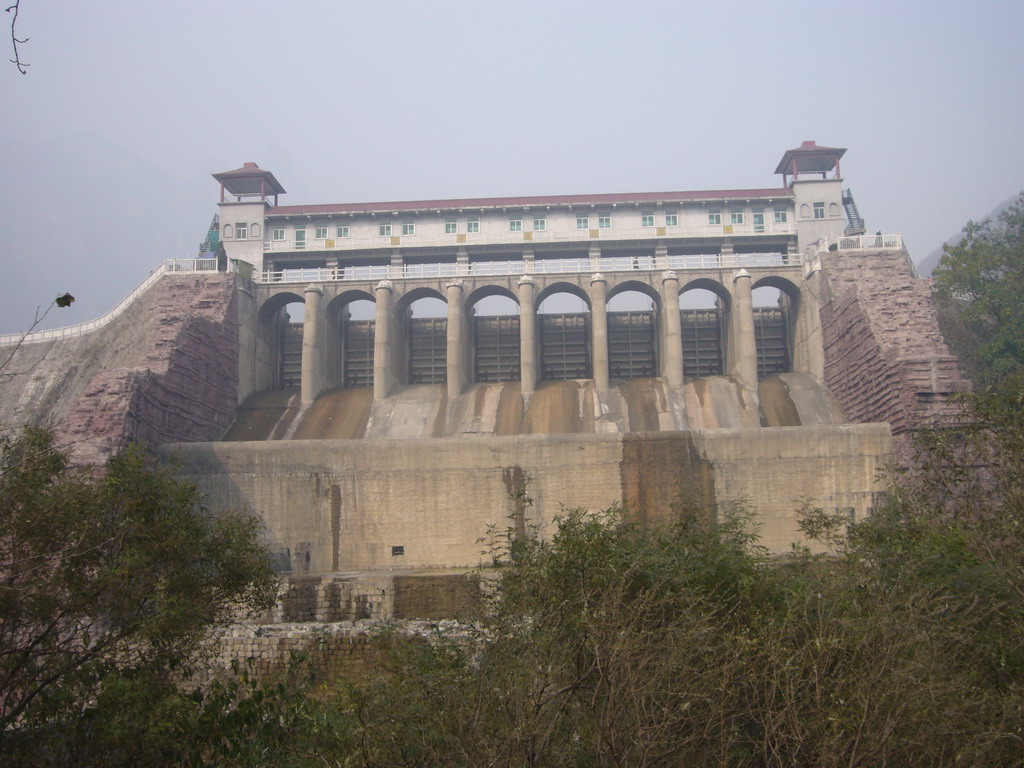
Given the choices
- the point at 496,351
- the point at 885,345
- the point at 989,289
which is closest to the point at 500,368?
the point at 496,351

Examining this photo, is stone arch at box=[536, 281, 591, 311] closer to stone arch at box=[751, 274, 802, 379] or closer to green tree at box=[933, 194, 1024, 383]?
stone arch at box=[751, 274, 802, 379]

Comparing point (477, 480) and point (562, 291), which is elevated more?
point (562, 291)

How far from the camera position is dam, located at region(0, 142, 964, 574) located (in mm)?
34656

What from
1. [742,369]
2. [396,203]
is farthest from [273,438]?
[742,369]

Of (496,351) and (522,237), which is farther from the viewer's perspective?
(522,237)

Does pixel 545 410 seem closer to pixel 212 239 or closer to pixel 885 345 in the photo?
pixel 885 345

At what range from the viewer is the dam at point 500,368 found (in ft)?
114

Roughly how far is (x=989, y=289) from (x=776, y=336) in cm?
1115

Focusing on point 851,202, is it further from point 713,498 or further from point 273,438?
point 273,438

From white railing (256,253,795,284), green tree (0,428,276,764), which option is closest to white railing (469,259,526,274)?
white railing (256,253,795,284)

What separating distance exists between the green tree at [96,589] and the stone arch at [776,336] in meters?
39.6

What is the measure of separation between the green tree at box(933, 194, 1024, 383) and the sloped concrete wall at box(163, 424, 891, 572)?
12.4 meters

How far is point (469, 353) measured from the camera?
5000 cm

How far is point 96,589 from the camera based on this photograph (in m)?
13.1
